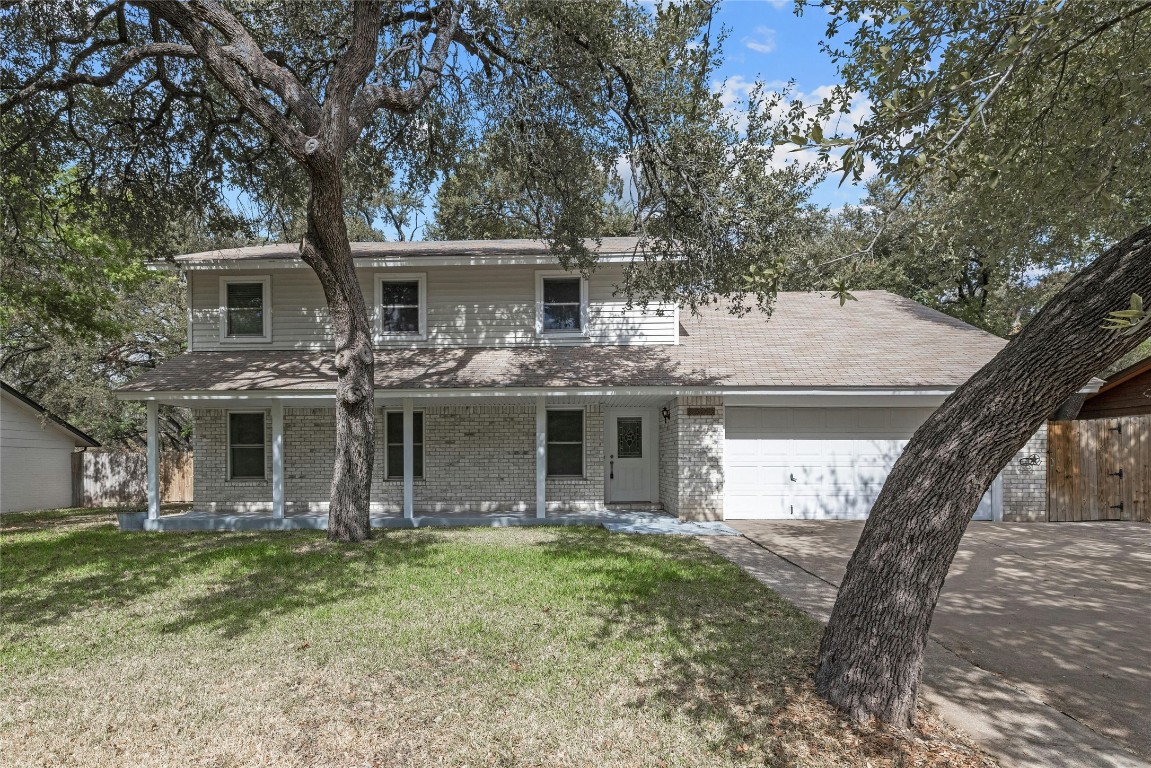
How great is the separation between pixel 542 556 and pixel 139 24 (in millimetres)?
11312

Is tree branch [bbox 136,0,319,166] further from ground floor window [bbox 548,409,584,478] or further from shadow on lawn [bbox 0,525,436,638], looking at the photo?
ground floor window [bbox 548,409,584,478]

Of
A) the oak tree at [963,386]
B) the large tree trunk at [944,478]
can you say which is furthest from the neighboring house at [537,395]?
the large tree trunk at [944,478]

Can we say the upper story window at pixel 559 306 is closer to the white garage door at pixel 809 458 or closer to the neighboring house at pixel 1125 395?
the white garage door at pixel 809 458

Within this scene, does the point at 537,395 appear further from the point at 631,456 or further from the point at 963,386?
the point at 963,386

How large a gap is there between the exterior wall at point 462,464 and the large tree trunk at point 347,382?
319 cm

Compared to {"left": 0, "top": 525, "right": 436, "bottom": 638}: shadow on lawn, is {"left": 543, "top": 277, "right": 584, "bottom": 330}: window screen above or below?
above

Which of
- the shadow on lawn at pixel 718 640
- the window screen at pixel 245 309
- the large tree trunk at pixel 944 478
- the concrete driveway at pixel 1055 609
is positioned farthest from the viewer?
the window screen at pixel 245 309

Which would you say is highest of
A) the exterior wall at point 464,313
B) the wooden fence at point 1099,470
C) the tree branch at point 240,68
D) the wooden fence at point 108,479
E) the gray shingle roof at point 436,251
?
the tree branch at point 240,68

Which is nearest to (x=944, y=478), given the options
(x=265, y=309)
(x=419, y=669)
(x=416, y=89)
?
(x=419, y=669)

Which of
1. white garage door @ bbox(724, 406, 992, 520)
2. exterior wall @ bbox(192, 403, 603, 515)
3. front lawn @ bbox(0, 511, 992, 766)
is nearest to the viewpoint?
front lawn @ bbox(0, 511, 992, 766)

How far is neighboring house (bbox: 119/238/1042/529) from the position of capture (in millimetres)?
11820

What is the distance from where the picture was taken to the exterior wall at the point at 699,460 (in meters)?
11.8

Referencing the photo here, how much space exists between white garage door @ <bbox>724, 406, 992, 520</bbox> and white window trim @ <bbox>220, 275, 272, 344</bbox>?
31.5ft

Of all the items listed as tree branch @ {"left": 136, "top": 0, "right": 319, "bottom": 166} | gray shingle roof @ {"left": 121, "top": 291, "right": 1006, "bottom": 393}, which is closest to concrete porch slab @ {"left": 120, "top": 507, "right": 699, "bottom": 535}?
gray shingle roof @ {"left": 121, "top": 291, "right": 1006, "bottom": 393}
